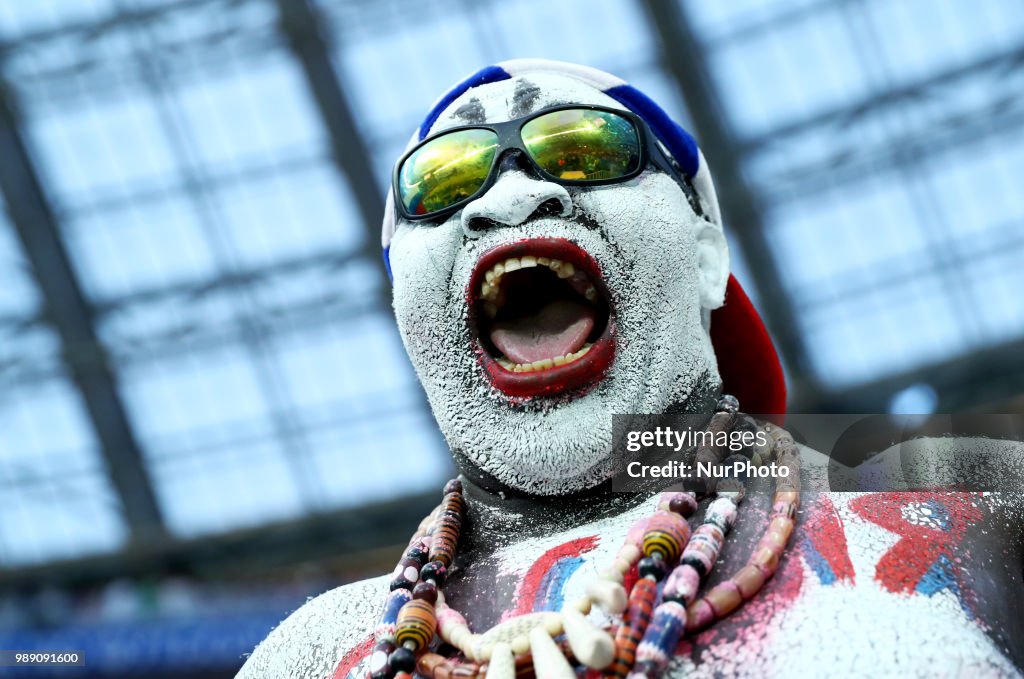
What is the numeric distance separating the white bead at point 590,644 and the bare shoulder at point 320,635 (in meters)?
0.58

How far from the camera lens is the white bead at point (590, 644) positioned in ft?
5.94

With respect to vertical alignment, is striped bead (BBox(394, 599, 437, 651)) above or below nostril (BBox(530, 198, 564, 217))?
below

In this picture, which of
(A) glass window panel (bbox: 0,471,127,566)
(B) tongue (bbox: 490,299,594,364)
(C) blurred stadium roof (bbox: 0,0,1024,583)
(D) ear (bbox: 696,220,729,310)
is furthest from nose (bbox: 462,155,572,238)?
(A) glass window panel (bbox: 0,471,127,566)

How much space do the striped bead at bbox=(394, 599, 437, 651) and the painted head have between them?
12.1 inches

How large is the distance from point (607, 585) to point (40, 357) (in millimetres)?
11848

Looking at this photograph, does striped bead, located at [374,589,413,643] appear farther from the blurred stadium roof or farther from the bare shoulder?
the blurred stadium roof

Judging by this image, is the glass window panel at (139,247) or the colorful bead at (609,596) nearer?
the colorful bead at (609,596)

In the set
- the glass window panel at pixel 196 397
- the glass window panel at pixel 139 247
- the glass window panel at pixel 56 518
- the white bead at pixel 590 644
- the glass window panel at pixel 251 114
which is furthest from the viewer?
the glass window panel at pixel 56 518

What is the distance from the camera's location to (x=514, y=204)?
2281 millimetres

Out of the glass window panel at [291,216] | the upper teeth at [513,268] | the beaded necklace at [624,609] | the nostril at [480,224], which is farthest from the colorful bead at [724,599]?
the glass window panel at [291,216]

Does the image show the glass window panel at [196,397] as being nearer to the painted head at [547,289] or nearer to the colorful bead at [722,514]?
the painted head at [547,289]

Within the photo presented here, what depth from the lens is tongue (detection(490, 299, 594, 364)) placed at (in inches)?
91.0

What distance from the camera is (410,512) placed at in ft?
42.7

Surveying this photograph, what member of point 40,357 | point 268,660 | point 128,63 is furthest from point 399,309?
point 40,357
